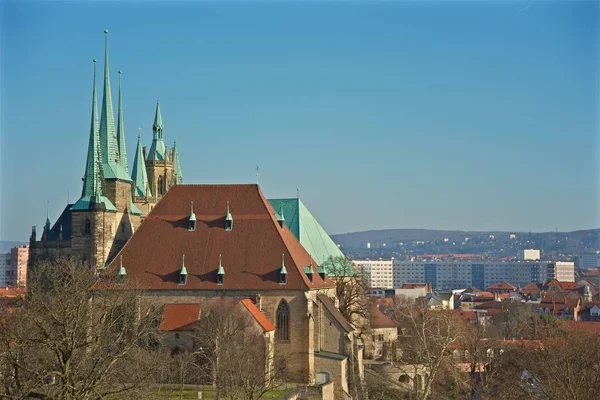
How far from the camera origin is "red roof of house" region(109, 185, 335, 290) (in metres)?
67.7

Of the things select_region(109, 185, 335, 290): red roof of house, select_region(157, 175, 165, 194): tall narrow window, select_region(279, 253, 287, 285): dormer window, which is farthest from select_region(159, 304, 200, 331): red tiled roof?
select_region(157, 175, 165, 194): tall narrow window

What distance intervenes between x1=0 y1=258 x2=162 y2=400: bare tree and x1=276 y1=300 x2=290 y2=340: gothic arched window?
25.9ft

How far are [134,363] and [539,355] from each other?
2775cm

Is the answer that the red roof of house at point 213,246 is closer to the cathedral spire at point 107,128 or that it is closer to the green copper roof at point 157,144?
Answer: the cathedral spire at point 107,128

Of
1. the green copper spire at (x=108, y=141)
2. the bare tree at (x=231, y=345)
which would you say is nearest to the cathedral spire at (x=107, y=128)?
the green copper spire at (x=108, y=141)

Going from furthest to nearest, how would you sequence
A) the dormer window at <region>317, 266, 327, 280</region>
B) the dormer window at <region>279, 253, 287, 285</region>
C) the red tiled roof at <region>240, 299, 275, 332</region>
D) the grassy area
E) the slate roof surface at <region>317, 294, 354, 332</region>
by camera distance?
the dormer window at <region>317, 266, 327, 280</region> < the slate roof surface at <region>317, 294, 354, 332</region> < the dormer window at <region>279, 253, 287, 285</region> < the red tiled roof at <region>240, 299, 275, 332</region> < the grassy area

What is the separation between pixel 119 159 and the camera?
79.6m

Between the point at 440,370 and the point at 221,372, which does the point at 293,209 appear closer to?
the point at 440,370

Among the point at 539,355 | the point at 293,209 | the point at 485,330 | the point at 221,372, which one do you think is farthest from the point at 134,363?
the point at 485,330

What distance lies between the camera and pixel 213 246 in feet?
227

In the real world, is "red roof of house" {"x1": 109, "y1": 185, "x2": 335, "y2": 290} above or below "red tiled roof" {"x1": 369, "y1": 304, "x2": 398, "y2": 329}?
above

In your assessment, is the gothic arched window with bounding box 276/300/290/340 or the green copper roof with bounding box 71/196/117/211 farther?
the green copper roof with bounding box 71/196/117/211

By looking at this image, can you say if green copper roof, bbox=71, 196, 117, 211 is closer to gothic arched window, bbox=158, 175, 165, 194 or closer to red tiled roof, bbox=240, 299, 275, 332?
red tiled roof, bbox=240, 299, 275, 332

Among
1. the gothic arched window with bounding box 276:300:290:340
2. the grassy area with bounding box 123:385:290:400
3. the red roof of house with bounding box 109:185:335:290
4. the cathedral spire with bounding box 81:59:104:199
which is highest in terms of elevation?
the cathedral spire with bounding box 81:59:104:199
